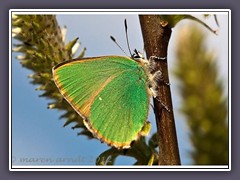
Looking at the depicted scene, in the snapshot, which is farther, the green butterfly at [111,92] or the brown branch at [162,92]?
the green butterfly at [111,92]

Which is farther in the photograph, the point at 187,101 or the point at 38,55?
the point at 187,101

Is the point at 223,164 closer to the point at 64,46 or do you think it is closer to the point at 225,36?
the point at 225,36

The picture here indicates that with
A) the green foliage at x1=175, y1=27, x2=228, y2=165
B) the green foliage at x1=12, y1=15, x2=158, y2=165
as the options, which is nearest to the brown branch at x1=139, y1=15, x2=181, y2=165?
the green foliage at x1=12, y1=15, x2=158, y2=165

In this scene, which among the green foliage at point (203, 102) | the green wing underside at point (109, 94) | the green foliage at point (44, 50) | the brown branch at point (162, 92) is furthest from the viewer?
the green foliage at point (203, 102)

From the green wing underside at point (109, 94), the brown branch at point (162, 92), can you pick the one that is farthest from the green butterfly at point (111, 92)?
the brown branch at point (162, 92)

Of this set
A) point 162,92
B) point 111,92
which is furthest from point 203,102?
point 162,92

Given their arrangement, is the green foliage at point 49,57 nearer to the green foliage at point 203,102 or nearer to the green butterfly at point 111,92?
the green butterfly at point 111,92

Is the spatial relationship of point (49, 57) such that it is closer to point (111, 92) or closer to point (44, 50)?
point (44, 50)
